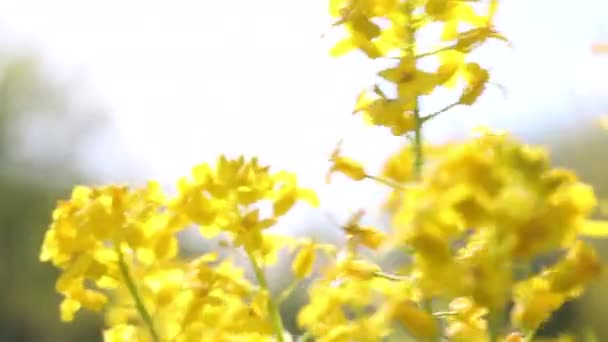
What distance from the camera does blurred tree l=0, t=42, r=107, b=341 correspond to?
6371 millimetres

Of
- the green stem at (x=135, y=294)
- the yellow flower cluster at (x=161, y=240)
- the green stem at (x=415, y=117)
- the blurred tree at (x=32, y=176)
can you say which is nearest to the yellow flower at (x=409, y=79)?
the green stem at (x=415, y=117)

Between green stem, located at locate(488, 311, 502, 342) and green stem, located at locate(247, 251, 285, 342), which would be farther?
green stem, located at locate(247, 251, 285, 342)

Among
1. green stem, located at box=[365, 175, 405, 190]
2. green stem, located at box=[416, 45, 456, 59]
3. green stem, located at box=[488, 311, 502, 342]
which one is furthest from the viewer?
green stem, located at box=[416, 45, 456, 59]

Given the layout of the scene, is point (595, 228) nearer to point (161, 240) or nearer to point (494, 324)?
point (494, 324)

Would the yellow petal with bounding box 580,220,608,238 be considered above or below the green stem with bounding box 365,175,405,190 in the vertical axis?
below

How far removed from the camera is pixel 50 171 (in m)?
7.30

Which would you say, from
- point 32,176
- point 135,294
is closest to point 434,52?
point 135,294

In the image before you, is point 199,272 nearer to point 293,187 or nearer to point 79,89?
point 293,187

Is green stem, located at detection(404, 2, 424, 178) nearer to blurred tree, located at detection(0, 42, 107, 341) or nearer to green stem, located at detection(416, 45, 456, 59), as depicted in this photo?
green stem, located at detection(416, 45, 456, 59)

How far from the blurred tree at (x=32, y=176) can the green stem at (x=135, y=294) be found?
5.34 m

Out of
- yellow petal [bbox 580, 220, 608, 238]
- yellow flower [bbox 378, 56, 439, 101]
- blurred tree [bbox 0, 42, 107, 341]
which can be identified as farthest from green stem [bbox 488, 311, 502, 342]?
blurred tree [bbox 0, 42, 107, 341]

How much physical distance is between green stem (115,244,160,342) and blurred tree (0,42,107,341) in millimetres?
5343

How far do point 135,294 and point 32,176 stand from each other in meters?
6.57

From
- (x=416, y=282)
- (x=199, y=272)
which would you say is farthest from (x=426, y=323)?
(x=199, y=272)
